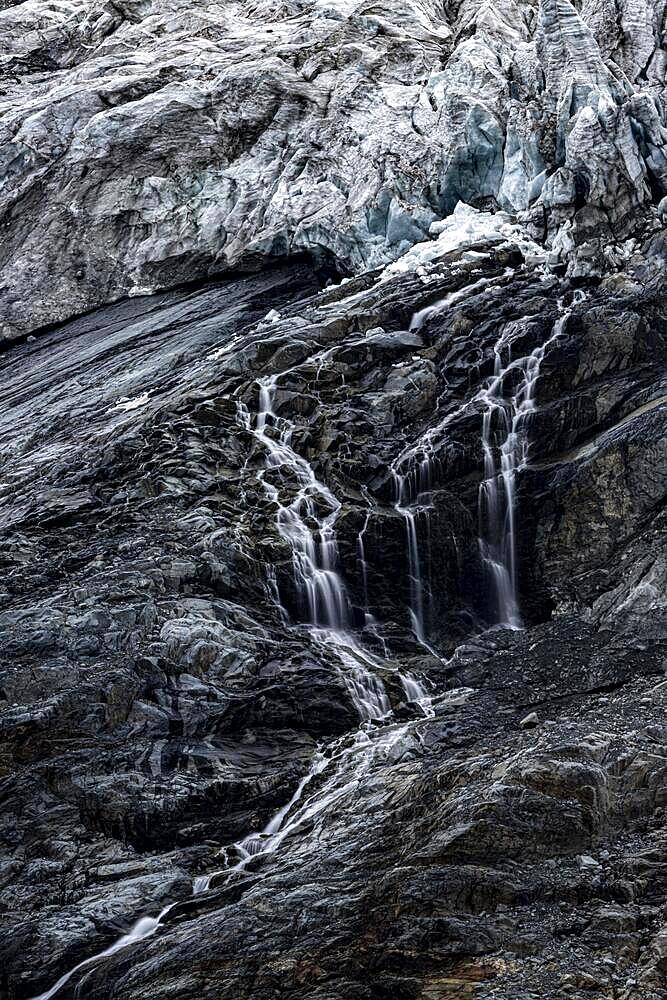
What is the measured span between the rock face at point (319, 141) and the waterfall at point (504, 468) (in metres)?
6.83

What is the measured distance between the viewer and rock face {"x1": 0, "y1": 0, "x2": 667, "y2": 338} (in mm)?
30953

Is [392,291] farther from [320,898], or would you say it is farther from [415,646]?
[320,898]

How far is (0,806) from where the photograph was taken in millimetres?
15883

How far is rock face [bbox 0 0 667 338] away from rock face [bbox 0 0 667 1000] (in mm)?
163

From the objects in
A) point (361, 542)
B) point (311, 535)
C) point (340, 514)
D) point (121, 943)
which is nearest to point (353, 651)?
point (361, 542)

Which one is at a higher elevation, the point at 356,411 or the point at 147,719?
the point at 356,411

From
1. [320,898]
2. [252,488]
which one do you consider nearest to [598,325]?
[252,488]

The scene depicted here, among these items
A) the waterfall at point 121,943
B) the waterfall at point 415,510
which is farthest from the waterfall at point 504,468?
the waterfall at point 121,943

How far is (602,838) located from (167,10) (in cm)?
4556

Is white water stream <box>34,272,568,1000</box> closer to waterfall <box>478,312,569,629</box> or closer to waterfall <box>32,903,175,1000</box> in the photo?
waterfall <box>478,312,569,629</box>

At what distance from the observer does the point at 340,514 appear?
21.8 meters

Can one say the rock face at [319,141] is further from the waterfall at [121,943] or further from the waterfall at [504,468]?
the waterfall at [121,943]

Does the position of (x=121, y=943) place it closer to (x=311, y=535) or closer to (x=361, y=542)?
(x=311, y=535)

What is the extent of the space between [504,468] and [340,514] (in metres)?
4.26
